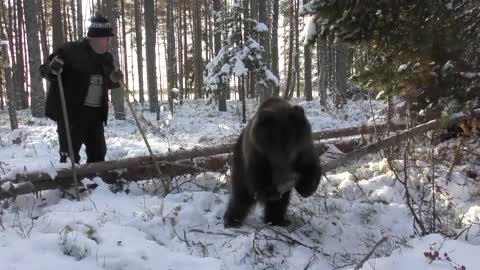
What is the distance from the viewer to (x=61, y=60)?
6.14m

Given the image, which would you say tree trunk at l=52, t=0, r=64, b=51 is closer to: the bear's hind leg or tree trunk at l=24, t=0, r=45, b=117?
tree trunk at l=24, t=0, r=45, b=117

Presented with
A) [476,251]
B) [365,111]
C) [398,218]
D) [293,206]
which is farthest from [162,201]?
[365,111]

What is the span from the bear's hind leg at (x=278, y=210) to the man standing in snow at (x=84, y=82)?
290 cm

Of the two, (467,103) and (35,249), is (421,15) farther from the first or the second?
(35,249)

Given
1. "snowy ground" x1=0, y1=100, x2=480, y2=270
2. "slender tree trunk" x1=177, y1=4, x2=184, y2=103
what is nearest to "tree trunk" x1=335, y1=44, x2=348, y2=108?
"snowy ground" x1=0, y1=100, x2=480, y2=270

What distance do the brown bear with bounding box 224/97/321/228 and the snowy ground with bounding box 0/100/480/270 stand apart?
0.24m

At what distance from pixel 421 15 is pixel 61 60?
4.32m

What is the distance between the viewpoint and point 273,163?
4.57m

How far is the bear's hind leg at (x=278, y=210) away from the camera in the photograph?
5148 millimetres

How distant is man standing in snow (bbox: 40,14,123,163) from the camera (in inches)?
253

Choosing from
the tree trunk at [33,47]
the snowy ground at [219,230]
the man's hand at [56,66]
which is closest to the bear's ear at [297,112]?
the snowy ground at [219,230]

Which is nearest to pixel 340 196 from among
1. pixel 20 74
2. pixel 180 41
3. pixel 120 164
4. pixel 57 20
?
pixel 120 164

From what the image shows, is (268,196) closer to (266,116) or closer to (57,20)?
(266,116)

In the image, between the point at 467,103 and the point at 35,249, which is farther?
the point at 467,103
